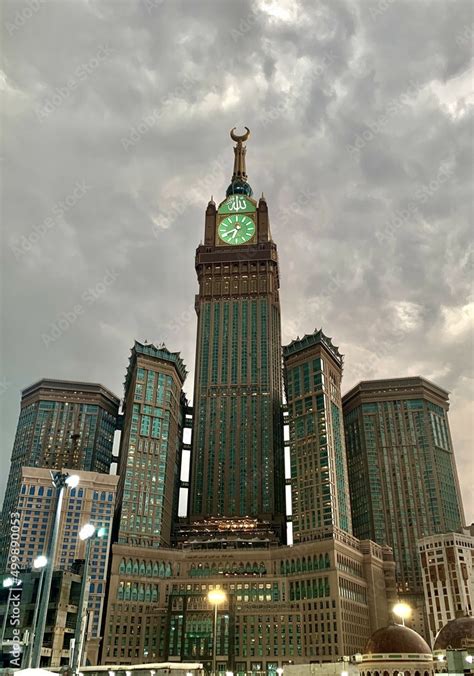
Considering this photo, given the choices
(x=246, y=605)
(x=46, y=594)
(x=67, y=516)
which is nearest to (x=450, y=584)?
(x=246, y=605)

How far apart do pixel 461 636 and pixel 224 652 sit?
352 ft

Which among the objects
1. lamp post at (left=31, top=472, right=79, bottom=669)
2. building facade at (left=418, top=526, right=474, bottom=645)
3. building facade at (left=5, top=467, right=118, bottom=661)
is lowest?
lamp post at (left=31, top=472, right=79, bottom=669)

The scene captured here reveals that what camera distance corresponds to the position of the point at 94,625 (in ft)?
551

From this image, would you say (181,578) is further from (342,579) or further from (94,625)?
(342,579)

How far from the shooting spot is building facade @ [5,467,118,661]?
181375mm

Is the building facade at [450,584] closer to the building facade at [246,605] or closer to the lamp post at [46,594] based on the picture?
the building facade at [246,605]

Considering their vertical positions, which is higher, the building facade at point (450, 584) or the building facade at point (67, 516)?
the building facade at point (67, 516)

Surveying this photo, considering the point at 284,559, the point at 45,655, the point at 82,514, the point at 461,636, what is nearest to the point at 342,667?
the point at 461,636

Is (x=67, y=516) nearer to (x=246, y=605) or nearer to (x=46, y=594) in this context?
(x=246, y=605)

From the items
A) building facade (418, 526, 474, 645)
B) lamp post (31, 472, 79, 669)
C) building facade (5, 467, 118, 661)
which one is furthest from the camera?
building facade (418, 526, 474, 645)

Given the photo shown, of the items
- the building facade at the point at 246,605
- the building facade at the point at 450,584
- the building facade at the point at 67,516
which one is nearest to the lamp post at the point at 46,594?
the building facade at the point at 246,605

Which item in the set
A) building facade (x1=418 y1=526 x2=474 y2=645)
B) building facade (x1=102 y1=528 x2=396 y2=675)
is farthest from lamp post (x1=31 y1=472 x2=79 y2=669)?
building facade (x1=418 y1=526 x2=474 y2=645)

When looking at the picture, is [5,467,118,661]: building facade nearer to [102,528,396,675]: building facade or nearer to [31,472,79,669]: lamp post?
[102,528,396,675]: building facade

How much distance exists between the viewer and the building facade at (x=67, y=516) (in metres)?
181
